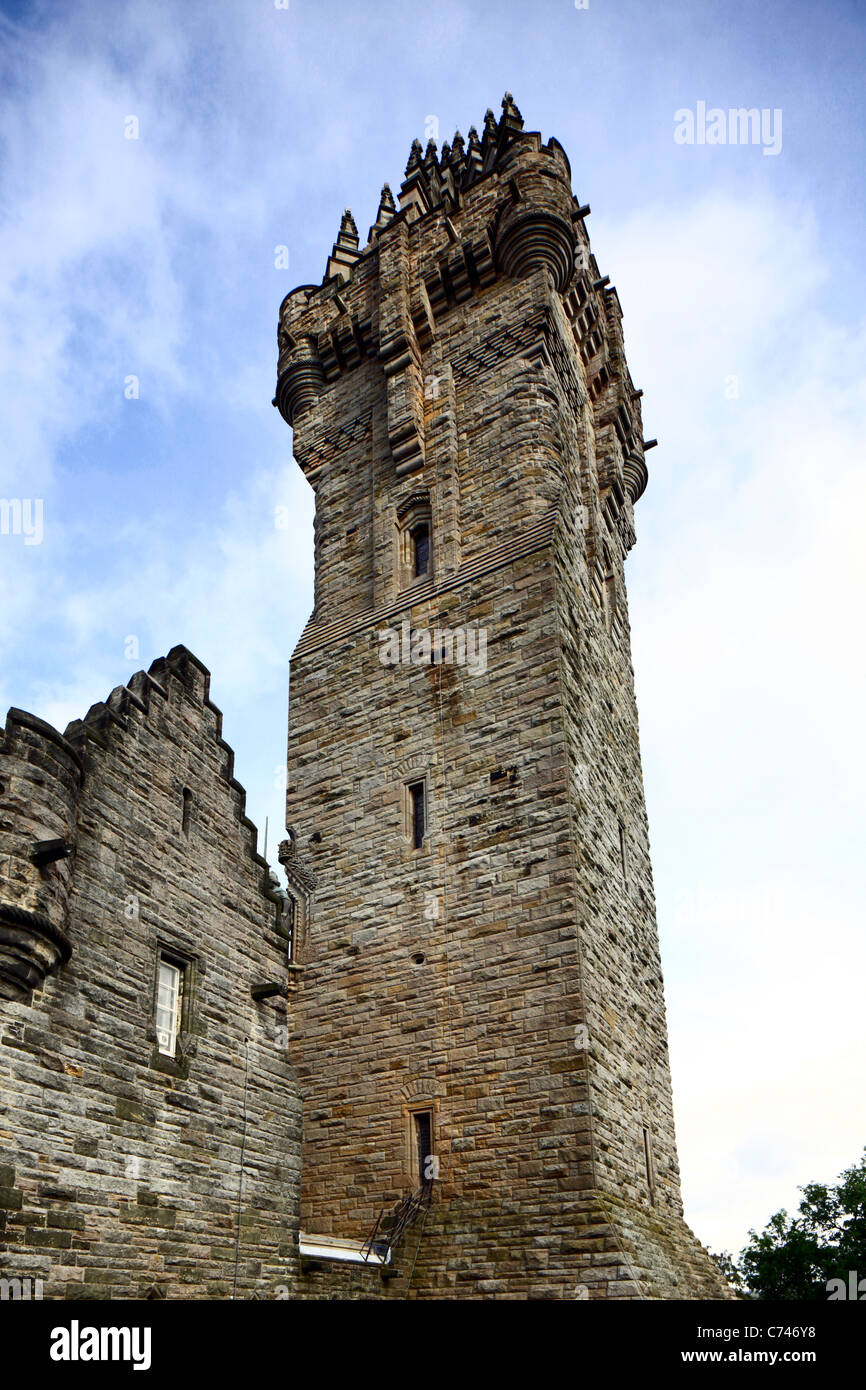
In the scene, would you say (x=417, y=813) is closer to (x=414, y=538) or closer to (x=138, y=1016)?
(x=414, y=538)

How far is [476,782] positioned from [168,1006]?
632 centimetres

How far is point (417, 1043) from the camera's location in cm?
1527

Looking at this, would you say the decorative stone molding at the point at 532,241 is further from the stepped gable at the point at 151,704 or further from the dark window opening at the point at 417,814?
the stepped gable at the point at 151,704

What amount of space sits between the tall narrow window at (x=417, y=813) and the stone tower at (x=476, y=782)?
5cm

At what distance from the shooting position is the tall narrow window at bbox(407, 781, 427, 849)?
16891 millimetres

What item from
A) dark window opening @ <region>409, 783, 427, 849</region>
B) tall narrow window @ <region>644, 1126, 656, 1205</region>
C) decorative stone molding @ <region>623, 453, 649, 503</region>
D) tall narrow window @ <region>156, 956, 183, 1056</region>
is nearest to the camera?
tall narrow window @ <region>156, 956, 183, 1056</region>

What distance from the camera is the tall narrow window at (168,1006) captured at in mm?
11242

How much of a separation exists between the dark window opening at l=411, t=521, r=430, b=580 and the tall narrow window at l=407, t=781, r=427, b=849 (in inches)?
168

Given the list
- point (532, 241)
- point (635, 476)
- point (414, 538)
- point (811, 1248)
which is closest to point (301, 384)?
point (414, 538)

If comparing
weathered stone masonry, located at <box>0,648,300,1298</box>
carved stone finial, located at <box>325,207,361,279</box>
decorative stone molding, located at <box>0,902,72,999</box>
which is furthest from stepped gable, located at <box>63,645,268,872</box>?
carved stone finial, located at <box>325,207,361,279</box>

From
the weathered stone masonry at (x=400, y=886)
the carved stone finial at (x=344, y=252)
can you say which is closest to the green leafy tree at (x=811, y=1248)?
the weathered stone masonry at (x=400, y=886)

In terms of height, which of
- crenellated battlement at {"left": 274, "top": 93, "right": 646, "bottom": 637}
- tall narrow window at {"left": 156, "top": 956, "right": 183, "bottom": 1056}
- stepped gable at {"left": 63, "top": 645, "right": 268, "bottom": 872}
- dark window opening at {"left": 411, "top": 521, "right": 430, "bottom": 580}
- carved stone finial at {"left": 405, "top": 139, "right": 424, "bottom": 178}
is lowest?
tall narrow window at {"left": 156, "top": 956, "right": 183, "bottom": 1056}

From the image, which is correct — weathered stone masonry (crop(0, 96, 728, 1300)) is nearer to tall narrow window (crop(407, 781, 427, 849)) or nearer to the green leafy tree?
tall narrow window (crop(407, 781, 427, 849))
